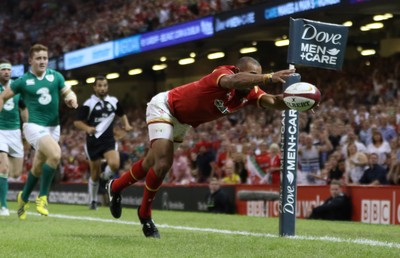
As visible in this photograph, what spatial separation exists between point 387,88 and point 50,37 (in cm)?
2149

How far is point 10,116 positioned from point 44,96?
194cm

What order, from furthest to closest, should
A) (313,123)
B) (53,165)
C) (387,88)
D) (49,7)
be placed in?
(49,7), (387,88), (313,123), (53,165)

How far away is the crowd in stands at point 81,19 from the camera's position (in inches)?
1104

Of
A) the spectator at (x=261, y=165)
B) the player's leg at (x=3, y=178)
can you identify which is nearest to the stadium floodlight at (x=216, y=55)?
the spectator at (x=261, y=165)

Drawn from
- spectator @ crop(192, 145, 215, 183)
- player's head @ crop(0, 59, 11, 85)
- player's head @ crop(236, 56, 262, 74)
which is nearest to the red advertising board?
spectator @ crop(192, 145, 215, 183)

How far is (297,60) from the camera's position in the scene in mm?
9344

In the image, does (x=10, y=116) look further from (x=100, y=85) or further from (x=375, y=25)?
(x=375, y=25)

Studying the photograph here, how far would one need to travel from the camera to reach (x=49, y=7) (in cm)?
4272

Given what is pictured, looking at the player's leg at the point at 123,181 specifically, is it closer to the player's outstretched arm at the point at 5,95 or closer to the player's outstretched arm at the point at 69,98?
the player's outstretched arm at the point at 69,98

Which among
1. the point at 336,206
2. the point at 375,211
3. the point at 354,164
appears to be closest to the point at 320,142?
the point at 354,164

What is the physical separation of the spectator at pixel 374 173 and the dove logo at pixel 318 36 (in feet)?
21.9

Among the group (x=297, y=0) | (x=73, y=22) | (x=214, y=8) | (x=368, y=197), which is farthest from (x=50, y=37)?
(x=368, y=197)

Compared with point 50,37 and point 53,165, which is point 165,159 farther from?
point 50,37

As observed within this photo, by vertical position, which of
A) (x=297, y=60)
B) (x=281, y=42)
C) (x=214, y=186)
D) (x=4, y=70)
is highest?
(x=281, y=42)
